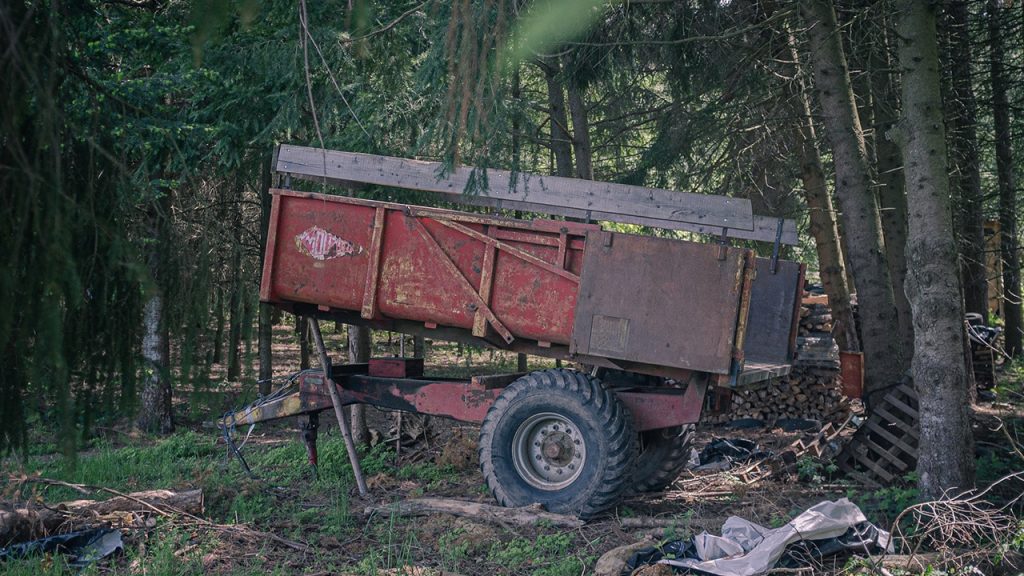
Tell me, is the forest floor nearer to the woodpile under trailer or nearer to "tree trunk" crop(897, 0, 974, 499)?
"tree trunk" crop(897, 0, 974, 499)

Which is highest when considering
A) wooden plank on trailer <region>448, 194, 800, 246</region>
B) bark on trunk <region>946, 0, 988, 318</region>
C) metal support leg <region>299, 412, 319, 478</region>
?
bark on trunk <region>946, 0, 988, 318</region>

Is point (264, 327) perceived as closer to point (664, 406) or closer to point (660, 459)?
point (660, 459)

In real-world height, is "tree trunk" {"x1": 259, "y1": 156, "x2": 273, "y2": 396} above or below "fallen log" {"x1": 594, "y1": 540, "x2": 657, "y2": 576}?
above

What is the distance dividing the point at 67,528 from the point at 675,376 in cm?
485

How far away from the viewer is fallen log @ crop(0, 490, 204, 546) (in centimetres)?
593

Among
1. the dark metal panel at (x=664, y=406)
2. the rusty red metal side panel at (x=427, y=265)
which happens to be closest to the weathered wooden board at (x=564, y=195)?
the rusty red metal side panel at (x=427, y=265)

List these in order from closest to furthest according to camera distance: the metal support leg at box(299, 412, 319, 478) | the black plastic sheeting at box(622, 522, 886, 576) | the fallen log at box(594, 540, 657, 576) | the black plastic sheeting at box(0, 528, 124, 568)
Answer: the black plastic sheeting at box(622, 522, 886, 576), the fallen log at box(594, 540, 657, 576), the black plastic sheeting at box(0, 528, 124, 568), the metal support leg at box(299, 412, 319, 478)

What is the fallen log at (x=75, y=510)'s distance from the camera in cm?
593

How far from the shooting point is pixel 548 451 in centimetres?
733

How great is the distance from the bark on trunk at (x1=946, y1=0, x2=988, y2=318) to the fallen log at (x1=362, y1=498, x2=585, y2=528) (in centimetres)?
596

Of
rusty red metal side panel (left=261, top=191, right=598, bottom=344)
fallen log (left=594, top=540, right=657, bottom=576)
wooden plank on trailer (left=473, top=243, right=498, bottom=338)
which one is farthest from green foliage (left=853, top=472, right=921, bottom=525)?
wooden plank on trailer (left=473, top=243, right=498, bottom=338)

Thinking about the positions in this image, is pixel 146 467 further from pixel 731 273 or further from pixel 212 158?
pixel 731 273

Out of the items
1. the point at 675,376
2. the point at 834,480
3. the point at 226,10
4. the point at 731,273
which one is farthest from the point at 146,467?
the point at 226,10

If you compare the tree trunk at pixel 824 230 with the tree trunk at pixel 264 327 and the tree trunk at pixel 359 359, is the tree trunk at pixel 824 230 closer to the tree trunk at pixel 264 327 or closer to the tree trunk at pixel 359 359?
the tree trunk at pixel 359 359
